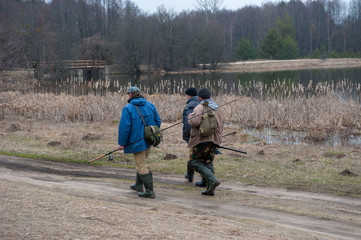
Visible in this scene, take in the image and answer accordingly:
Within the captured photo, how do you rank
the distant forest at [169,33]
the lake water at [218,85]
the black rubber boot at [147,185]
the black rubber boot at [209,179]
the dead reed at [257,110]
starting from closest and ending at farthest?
the black rubber boot at [147,185]
the black rubber boot at [209,179]
the dead reed at [257,110]
the lake water at [218,85]
the distant forest at [169,33]

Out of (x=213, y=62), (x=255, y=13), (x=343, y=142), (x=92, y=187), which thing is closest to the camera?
(x=92, y=187)

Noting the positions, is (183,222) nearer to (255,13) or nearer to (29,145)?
(29,145)

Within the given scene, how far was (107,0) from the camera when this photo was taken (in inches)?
4023

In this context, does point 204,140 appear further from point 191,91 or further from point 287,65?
point 287,65

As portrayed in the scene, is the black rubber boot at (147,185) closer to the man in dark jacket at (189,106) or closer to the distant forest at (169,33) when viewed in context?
the man in dark jacket at (189,106)

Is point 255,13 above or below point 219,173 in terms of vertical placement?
above

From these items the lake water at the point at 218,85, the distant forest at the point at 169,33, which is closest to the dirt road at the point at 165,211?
the lake water at the point at 218,85

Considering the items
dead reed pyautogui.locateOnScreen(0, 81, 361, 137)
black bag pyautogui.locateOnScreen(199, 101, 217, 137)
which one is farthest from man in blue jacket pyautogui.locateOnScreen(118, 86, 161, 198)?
dead reed pyautogui.locateOnScreen(0, 81, 361, 137)

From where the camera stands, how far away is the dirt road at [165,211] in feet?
16.9

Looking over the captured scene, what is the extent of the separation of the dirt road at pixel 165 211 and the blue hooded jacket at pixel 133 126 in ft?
2.98

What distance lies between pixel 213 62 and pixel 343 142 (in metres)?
60.7

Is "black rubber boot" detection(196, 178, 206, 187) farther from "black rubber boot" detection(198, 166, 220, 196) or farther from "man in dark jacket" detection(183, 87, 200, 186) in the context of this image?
"man in dark jacket" detection(183, 87, 200, 186)

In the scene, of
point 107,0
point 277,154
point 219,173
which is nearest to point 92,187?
point 219,173

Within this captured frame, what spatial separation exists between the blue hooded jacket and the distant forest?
44.8 m
